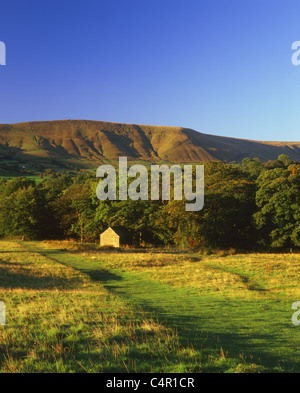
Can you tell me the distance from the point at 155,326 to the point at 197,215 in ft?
137

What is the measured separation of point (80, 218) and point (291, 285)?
176 feet

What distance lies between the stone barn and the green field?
32.1 meters

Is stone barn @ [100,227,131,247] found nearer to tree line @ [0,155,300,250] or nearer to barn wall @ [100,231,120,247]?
barn wall @ [100,231,120,247]

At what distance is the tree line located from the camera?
49.7m

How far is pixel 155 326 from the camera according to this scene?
10469 millimetres

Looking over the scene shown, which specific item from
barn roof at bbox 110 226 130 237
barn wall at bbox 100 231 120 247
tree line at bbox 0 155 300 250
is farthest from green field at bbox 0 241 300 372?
barn roof at bbox 110 226 130 237

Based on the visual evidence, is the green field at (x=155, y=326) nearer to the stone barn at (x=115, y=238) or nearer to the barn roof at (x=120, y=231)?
the stone barn at (x=115, y=238)

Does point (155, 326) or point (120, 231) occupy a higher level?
point (155, 326)

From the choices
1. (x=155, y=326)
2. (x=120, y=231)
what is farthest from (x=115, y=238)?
(x=155, y=326)

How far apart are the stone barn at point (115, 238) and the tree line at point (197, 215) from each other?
338 cm

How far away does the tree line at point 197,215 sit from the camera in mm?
49656

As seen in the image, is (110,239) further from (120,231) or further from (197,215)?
(197,215)

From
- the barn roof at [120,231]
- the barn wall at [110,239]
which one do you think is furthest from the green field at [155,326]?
the barn roof at [120,231]

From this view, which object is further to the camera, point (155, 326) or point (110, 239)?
point (110, 239)
